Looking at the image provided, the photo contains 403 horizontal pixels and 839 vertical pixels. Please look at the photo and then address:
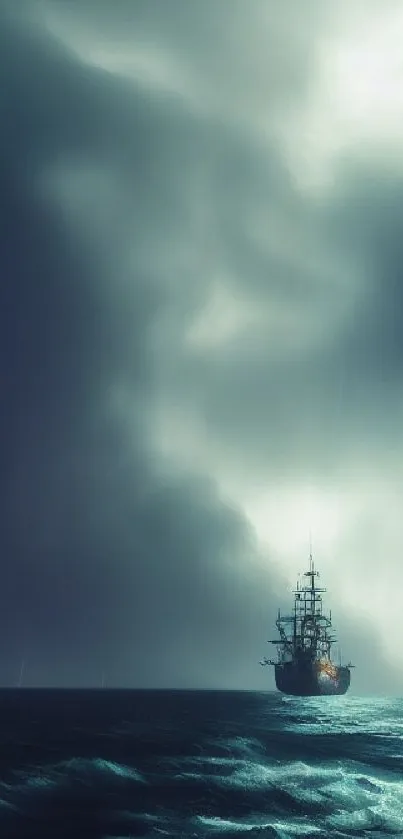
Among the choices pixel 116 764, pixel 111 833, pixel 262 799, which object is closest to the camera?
pixel 111 833

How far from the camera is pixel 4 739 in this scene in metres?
66.8

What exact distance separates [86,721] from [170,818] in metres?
68.6

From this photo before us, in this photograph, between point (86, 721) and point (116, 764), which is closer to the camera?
point (116, 764)

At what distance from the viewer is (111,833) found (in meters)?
31.2

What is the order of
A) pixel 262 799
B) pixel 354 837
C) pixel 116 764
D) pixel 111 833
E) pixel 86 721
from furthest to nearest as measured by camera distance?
1. pixel 86 721
2. pixel 116 764
3. pixel 262 799
4. pixel 354 837
5. pixel 111 833

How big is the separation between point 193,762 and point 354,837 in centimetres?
1851

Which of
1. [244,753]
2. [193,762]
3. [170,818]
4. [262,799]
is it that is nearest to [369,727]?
[244,753]

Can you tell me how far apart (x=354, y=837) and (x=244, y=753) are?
23.6 meters

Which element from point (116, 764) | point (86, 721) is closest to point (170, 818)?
point (116, 764)

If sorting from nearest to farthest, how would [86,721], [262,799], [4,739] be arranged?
[262,799] → [4,739] → [86,721]

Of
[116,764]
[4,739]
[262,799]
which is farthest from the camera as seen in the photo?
[4,739]

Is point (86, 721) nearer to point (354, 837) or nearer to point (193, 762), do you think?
point (193, 762)

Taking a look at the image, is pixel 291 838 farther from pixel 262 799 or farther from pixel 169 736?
pixel 169 736

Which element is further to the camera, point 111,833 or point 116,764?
point 116,764
